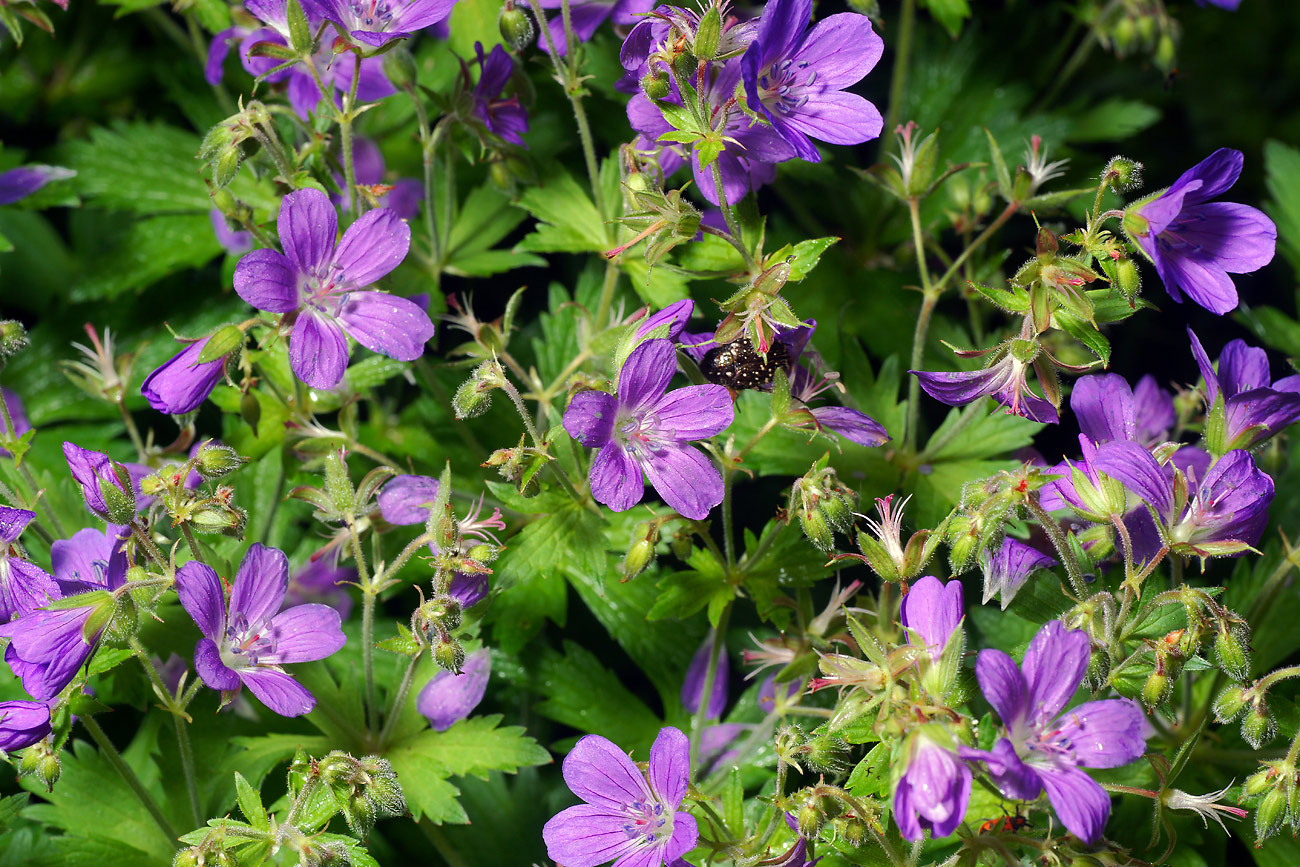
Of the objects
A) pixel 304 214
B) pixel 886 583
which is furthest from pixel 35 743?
pixel 886 583

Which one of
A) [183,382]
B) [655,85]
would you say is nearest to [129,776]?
[183,382]

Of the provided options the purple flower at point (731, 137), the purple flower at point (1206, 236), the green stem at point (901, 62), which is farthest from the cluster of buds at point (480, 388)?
the green stem at point (901, 62)

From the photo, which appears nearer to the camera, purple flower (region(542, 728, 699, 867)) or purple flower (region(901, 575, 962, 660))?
purple flower (region(901, 575, 962, 660))

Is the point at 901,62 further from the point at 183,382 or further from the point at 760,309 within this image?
the point at 183,382

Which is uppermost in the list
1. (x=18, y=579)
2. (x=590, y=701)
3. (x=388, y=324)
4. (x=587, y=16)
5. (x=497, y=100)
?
(x=587, y=16)

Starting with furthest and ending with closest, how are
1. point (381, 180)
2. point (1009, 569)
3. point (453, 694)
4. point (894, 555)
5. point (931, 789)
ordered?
point (381, 180) < point (453, 694) < point (1009, 569) < point (894, 555) < point (931, 789)

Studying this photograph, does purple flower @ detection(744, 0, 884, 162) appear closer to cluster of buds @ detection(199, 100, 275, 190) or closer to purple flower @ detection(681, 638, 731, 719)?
cluster of buds @ detection(199, 100, 275, 190)

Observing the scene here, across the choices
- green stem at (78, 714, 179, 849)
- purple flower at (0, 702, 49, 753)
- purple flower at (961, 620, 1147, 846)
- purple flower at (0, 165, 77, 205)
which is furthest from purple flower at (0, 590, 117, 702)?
purple flower at (0, 165, 77, 205)
